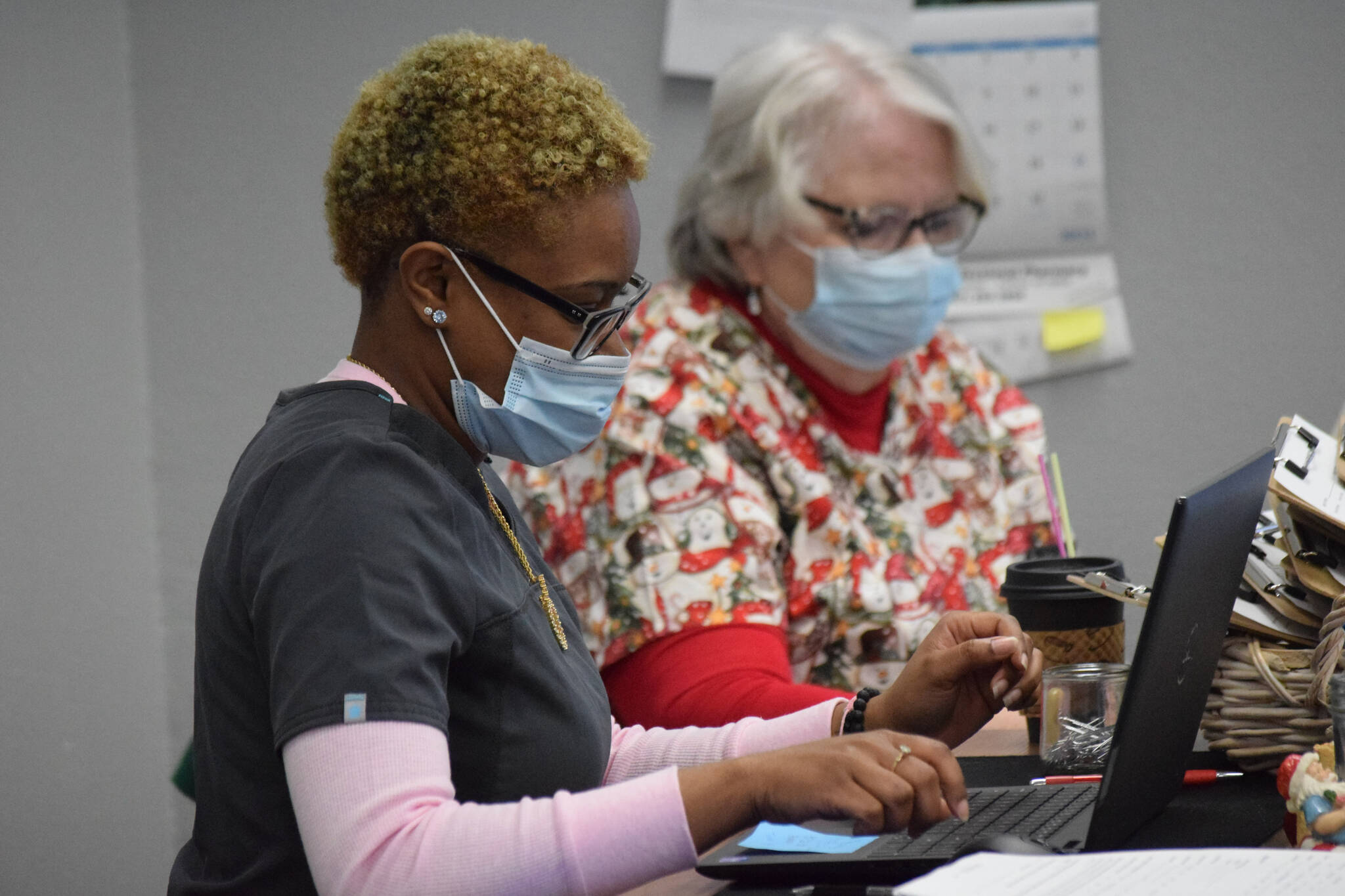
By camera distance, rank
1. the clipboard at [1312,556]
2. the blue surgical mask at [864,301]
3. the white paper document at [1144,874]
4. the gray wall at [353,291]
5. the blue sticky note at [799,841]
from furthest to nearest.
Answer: the gray wall at [353,291]
the blue surgical mask at [864,301]
the clipboard at [1312,556]
the blue sticky note at [799,841]
the white paper document at [1144,874]

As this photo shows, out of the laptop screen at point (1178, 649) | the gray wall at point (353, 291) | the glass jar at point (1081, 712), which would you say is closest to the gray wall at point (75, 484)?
the gray wall at point (353, 291)

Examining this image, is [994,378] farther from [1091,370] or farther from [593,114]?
[593,114]

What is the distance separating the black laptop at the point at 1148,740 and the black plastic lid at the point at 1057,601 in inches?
8.1

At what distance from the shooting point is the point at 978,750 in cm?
113

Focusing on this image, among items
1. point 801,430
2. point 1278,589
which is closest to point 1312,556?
point 1278,589

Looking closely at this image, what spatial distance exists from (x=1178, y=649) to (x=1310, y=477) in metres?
0.27

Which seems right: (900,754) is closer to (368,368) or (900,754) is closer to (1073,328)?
(368,368)

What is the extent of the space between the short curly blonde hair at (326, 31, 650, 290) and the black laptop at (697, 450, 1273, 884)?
0.45 metres

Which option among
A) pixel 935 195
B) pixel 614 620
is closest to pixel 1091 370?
pixel 935 195

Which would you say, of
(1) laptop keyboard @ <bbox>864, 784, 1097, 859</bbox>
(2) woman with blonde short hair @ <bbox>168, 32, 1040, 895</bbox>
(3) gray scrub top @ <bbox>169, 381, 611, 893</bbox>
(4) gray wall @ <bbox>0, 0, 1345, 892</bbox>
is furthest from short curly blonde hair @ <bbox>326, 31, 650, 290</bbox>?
(4) gray wall @ <bbox>0, 0, 1345, 892</bbox>

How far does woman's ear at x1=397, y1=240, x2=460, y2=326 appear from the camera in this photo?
0.92 meters

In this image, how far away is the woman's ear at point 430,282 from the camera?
3.03ft

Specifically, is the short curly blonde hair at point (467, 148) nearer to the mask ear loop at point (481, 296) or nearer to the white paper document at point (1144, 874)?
the mask ear loop at point (481, 296)

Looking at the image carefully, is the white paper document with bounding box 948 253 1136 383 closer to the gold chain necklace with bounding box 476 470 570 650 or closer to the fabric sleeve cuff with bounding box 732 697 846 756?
the fabric sleeve cuff with bounding box 732 697 846 756
